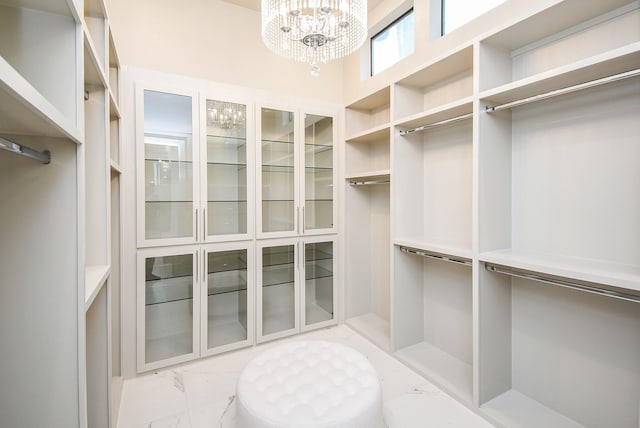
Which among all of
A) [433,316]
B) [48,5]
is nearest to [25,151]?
[48,5]

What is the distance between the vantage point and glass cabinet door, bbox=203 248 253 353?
264 cm

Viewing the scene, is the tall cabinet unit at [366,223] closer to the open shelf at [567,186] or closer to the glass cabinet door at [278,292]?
the glass cabinet door at [278,292]

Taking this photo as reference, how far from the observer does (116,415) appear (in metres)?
1.89

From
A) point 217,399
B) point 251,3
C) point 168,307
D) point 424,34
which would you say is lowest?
point 217,399

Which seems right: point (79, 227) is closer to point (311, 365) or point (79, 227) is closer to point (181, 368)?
point (311, 365)

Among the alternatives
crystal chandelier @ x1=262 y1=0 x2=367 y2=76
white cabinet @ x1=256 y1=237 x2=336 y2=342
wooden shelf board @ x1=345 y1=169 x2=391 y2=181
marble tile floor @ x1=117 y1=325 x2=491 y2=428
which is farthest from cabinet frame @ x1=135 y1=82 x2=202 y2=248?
wooden shelf board @ x1=345 y1=169 x2=391 y2=181

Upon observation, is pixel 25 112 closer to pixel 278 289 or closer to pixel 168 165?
pixel 168 165

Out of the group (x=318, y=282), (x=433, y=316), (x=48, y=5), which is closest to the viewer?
(x=48, y=5)

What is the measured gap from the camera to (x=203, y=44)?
2.70m

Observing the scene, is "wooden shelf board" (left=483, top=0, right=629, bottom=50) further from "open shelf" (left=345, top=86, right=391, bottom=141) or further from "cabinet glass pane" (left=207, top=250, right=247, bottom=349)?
"cabinet glass pane" (left=207, top=250, right=247, bottom=349)

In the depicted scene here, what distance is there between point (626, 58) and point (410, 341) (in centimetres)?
227

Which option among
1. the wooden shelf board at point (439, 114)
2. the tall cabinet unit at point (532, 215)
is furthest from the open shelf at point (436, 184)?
the wooden shelf board at point (439, 114)

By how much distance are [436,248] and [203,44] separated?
256 cm

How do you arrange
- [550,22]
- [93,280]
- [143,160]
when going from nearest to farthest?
[93,280] → [550,22] → [143,160]
